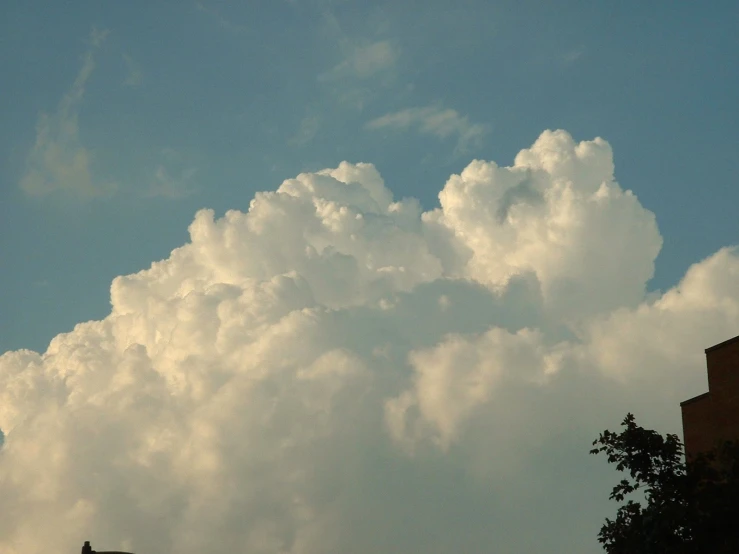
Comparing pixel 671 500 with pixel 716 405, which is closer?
pixel 671 500

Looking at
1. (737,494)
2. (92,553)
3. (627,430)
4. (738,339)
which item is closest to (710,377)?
(738,339)

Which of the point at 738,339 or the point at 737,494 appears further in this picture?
the point at 738,339

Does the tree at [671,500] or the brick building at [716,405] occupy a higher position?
the brick building at [716,405]

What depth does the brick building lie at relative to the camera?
3145 centimetres

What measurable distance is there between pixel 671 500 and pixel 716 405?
7.88m

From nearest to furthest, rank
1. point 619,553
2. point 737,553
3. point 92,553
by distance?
point 737,553 → point 619,553 → point 92,553

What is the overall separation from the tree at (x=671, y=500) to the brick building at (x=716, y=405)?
16.4 feet

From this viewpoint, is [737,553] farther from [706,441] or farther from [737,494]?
[706,441]

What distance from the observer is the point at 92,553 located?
2861 centimetres

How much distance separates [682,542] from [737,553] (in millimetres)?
1573

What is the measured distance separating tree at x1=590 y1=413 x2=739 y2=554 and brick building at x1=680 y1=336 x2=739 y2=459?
4.99m

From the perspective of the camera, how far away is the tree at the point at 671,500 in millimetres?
23734

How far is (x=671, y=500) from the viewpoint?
25.6 m

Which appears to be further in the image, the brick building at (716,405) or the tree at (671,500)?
the brick building at (716,405)
